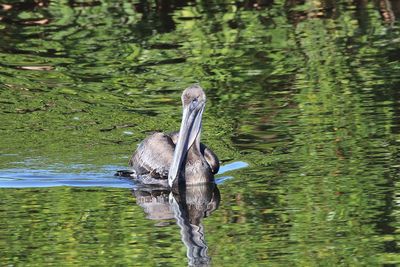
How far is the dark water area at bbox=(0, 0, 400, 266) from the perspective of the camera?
844 centimetres

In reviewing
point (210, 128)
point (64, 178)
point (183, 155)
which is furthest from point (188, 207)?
point (210, 128)

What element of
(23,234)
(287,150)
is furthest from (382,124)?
(23,234)

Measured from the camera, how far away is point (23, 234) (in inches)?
341

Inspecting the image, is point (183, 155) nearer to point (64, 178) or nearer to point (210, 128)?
point (64, 178)

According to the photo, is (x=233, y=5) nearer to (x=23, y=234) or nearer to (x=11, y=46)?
(x=11, y=46)

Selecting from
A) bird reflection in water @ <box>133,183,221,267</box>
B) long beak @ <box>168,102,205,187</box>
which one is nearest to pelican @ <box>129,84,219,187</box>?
long beak @ <box>168,102,205,187</box>

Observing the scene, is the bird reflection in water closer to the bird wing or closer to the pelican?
the pelican

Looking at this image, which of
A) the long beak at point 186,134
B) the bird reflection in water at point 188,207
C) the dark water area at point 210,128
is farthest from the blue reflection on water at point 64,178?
the long beak at point 186,134

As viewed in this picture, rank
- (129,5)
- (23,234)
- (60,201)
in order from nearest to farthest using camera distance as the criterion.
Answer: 1. (23,234)
2. (60,201)
3. (129,5)

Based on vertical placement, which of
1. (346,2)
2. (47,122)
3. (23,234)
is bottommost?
(346,2)

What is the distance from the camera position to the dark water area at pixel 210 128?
844 cm

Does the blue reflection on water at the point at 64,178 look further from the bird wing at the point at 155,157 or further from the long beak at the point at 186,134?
the long beak at the point at 186,134

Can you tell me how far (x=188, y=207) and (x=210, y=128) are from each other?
7.85 ft

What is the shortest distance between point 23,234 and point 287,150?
308 centimetres
